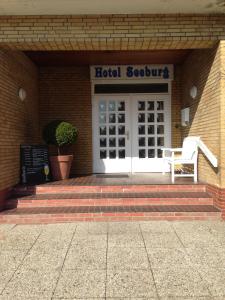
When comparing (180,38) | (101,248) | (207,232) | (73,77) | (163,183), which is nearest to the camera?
(101,248)

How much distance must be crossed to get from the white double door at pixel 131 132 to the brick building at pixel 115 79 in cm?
3

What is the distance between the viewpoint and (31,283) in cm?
372

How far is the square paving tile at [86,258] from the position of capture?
416cm

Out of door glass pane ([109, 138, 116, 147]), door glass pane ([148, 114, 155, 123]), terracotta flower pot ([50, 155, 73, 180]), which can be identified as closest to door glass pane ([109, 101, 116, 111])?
door glass pane ([109, 138, 116, 147])

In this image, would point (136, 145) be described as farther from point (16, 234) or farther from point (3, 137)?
point (16, 234)

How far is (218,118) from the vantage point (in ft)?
21.0

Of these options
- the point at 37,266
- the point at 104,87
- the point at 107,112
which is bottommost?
the point at 37,266

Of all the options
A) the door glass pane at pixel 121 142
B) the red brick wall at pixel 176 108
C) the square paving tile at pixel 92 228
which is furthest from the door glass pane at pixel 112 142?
the square paving tile at pixel 92 228

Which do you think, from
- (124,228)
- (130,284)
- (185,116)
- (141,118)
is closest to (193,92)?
(185,116)

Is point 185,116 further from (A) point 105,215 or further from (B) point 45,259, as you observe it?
(B) point 45,259

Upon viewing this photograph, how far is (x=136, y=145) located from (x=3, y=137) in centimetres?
434

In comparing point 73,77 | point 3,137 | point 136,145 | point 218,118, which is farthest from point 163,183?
point 73,77

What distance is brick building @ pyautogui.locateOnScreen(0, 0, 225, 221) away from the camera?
6309 millimetres

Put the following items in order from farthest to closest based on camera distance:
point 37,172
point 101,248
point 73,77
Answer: point 73,77, point 37,172, point 101,248
